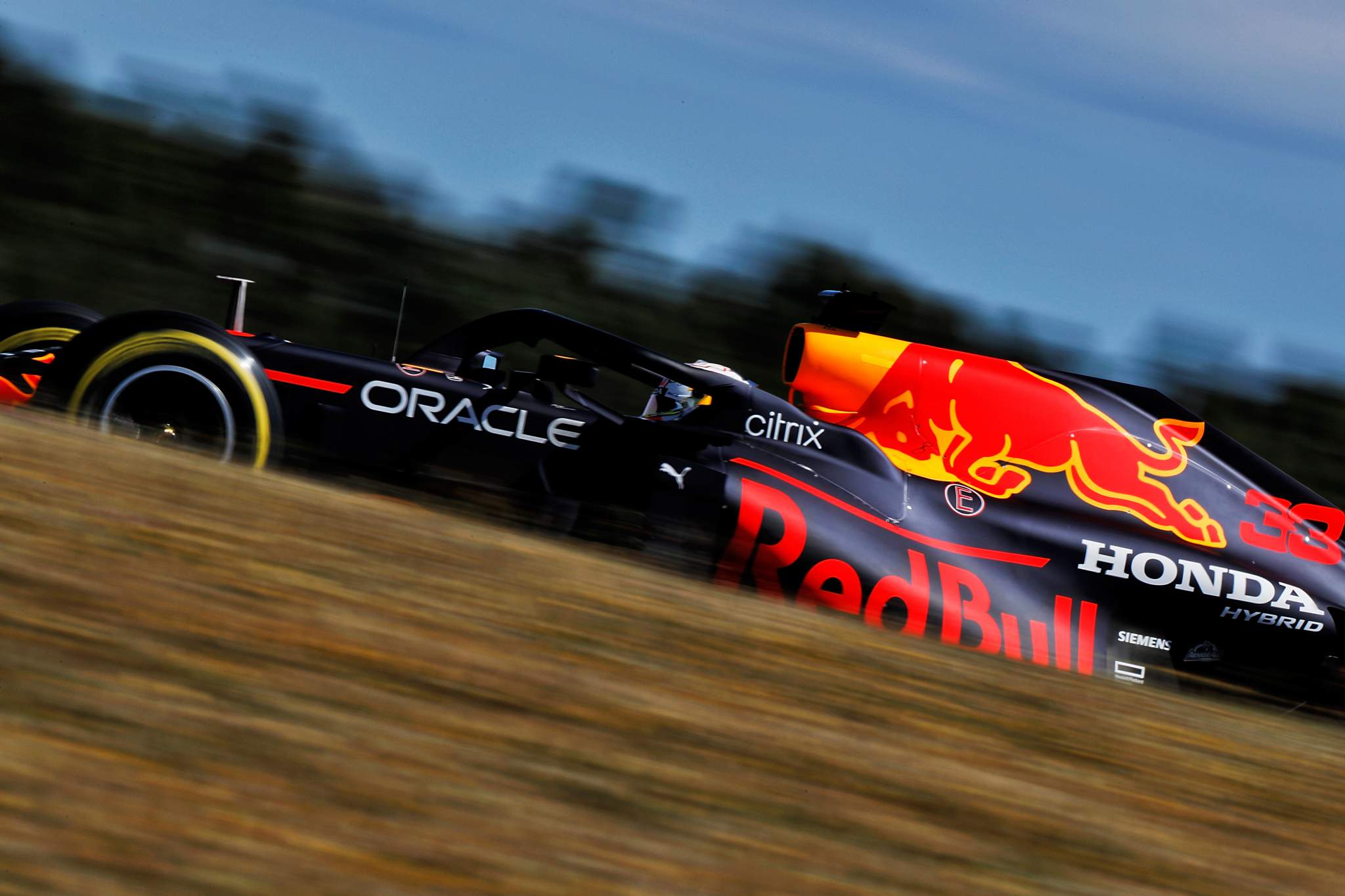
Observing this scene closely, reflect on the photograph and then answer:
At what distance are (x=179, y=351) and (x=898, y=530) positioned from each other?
2790 millimetres

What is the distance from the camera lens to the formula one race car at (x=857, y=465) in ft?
16.3

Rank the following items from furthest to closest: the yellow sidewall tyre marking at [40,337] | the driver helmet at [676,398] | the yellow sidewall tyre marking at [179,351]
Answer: the yellow sidewall tyre marking at [40,337], the driver helmet at [676,398], the yellow sidewall tyre marking at [179,351]

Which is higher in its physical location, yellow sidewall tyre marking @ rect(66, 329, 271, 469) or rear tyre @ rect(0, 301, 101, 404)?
rear tyre @ rect(0, 301, 101, 404)

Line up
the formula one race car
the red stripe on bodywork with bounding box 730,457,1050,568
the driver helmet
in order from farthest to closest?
the driver helmet < the red stripe on bodywork with bounding box 730,457,1050,568 < the formula one race car

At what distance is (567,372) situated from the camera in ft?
16.8

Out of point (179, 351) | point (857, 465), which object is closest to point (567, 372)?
point (857, 465)

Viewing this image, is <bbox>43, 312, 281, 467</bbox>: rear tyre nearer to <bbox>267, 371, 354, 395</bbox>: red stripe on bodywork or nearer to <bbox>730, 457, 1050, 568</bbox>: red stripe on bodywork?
<bbox>267, 371, 354, 395</bbox>: red stripe on bodywork

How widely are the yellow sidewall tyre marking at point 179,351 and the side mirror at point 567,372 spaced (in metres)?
1.05

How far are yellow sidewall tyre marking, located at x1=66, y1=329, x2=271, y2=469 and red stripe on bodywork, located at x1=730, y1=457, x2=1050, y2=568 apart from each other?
1.77m

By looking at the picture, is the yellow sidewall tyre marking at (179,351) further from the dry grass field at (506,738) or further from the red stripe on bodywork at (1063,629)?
the red stripe on bodywork at (1063,629)

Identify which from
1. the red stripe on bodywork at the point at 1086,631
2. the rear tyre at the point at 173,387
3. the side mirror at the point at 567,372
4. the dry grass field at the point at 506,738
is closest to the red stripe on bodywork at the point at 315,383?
the rear tyre at the point at 173,387

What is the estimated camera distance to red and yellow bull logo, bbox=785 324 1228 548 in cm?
562

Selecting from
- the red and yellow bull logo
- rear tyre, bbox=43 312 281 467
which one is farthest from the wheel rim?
the red and yellow bull logo

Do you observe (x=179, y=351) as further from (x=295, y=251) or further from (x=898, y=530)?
(x=295, y=251)
